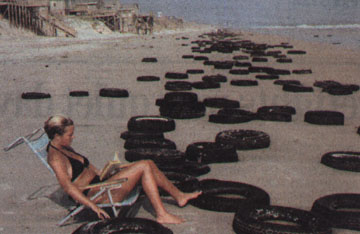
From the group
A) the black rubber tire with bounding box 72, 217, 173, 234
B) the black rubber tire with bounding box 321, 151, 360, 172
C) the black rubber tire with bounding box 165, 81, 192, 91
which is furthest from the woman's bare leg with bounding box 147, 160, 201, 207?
the black rubber tire with bounding box 165, 81, 192, 91

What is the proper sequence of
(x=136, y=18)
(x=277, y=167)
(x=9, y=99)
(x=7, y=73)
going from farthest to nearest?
(x=136, y=18) < (x=7, y=73) < (x=9, y=99) < (x=277, y=167)

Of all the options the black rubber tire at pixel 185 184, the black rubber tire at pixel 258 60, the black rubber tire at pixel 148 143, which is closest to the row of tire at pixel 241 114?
the black rubber tire at pixel 148 143

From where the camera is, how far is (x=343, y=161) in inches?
257

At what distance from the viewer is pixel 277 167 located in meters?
6.62

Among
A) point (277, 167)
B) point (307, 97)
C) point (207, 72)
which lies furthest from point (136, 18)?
point (277, 167)

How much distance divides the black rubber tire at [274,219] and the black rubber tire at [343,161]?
7.08ft

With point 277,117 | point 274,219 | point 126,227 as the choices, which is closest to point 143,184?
point 126,227

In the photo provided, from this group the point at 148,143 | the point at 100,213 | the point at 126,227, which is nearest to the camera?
the point at 126,227

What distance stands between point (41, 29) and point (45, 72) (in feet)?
153

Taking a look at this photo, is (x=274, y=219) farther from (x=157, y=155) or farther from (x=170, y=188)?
(x=157, y=155)

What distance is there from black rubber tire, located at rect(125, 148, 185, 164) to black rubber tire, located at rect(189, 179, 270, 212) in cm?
77

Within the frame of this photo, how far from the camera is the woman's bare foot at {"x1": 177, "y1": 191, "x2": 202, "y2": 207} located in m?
5.03

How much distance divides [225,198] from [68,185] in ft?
4.92

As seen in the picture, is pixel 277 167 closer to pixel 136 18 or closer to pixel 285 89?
pixel 285 89
